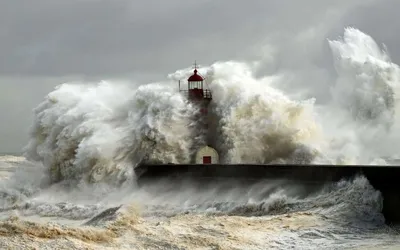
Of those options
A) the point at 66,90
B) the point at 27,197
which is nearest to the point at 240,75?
the point at 66,90

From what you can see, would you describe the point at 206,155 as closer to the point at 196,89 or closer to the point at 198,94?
the point at 198,94

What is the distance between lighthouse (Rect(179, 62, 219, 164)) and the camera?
1675 cm

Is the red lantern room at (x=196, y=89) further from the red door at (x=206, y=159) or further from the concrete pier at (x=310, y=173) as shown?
the concrete pier at (x=310, y=173)

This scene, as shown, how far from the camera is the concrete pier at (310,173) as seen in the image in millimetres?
10133

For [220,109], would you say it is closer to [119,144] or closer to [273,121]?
[273,121]

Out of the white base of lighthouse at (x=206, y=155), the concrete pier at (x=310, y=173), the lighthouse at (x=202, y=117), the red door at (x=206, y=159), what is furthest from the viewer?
the lighthouse at (x=202, y=117)

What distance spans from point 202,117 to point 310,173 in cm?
619

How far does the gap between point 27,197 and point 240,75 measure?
6864mm

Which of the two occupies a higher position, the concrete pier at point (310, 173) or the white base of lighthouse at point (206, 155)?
the white base of lighthouse at point (206, 155)

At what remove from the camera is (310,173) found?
11.4m

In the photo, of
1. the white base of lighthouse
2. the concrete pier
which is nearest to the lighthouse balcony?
the white base of lighthouse

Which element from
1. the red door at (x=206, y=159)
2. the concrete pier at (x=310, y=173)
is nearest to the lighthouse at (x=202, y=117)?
the red door at (x=206, y=159)

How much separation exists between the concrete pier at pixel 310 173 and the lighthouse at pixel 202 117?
183 cm

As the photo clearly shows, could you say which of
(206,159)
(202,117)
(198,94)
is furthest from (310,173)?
(198,94)
